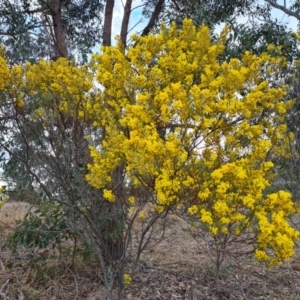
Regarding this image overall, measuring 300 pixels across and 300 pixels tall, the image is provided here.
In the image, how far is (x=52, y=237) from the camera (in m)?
3.87

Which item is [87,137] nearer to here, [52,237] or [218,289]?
[52,237]

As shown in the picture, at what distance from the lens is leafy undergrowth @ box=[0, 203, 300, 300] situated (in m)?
3.88

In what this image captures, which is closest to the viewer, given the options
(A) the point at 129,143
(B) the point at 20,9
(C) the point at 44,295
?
(A) the point at 129,143

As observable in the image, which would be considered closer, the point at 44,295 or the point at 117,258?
the point at 117,258

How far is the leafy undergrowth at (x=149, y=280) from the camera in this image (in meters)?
3.88

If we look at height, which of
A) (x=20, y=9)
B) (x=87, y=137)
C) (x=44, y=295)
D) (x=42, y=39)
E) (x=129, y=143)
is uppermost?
(x=20, y=9)

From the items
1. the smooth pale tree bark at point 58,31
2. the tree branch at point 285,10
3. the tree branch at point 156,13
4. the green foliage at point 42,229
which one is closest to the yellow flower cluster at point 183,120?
the green foliage at point 42,229

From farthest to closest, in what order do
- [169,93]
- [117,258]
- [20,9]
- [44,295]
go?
1. [20,9]
2. [44,295]
3. [117,258]
4. [169,93]

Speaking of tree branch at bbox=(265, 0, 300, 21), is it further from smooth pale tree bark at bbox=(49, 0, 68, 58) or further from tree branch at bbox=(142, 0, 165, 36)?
smooth pale tree bark at bbox=(49, 0, 68, 58)

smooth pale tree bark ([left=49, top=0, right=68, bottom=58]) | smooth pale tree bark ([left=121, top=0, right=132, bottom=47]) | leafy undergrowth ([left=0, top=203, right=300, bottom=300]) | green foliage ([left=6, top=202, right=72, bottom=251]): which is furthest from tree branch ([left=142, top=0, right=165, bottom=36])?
green foliage ([left=6, top=202, right=72, bottom=251])

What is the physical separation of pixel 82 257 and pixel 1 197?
1.02 meters

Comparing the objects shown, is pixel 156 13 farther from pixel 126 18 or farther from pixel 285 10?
pixel 285 10

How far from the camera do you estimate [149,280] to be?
4.17 metres

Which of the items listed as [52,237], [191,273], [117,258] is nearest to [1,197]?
[52,237]
